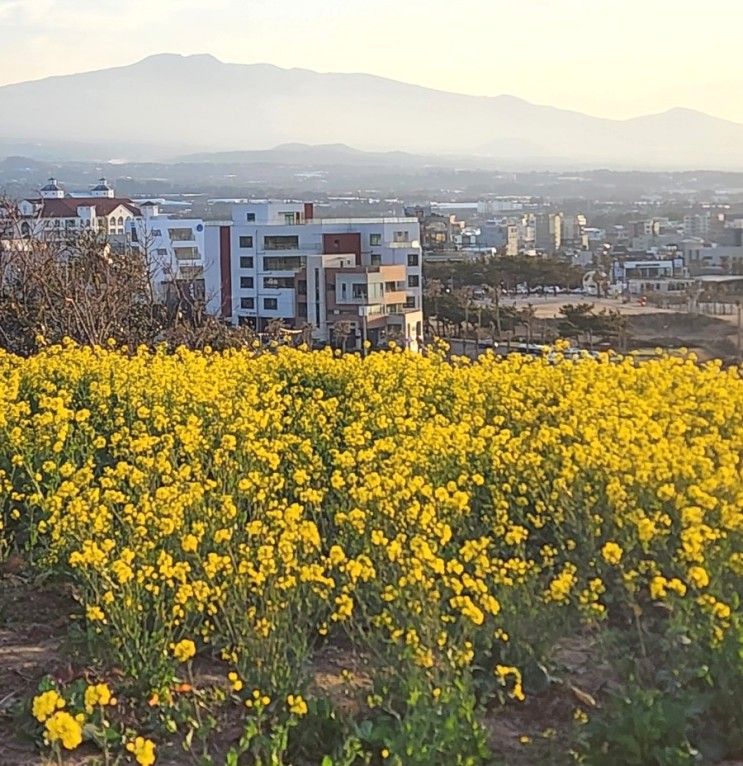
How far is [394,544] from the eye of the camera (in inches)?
134

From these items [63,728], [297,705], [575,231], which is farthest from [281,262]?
[63,728]

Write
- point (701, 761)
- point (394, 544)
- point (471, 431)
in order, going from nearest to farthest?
point (701, 761) → point (394, 544) → point (471, 431)

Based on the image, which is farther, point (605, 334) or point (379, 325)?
point (379, 325)

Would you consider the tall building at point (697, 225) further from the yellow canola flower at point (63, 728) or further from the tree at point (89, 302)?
the yellow canola flower at point (63, 728)

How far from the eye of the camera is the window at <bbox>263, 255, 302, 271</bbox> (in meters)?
50.2

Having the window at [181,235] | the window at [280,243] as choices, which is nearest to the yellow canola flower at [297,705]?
the window at [280,243]

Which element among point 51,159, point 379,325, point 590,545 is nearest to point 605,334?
point 590,545

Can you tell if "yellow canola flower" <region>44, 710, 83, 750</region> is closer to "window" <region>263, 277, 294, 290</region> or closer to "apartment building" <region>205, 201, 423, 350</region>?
"apartment building" <region>205, 201, 423, 350</region>

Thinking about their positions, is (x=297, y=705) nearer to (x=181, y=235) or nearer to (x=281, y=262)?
(x=281, y=262)

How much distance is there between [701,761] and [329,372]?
14.4ft

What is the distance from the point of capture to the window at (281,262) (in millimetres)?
50156

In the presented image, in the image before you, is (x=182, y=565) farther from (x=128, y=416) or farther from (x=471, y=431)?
(x=128, y=416)

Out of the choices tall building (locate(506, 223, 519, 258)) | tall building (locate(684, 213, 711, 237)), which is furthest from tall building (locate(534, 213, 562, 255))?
tall building (locate(684, 213, 711, 237))

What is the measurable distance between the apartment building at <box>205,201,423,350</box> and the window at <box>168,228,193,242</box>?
3.68 metres
